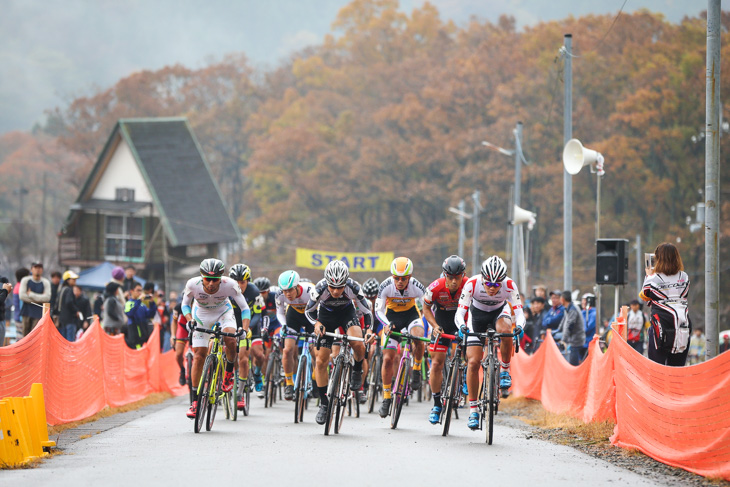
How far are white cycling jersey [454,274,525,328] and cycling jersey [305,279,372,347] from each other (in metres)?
1.24

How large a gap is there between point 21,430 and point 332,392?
330 cm

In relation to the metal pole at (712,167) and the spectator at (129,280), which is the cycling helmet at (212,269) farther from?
the spectator at (129,280)

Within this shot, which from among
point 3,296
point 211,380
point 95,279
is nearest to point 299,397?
point 211,380

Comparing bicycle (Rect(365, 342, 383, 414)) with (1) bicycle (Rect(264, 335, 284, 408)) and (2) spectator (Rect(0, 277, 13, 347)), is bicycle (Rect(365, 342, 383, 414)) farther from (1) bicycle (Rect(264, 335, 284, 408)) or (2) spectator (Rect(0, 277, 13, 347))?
(2) spectator (Rect(0, 277, 13, 347))

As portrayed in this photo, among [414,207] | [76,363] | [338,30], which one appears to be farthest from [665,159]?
[76,363]

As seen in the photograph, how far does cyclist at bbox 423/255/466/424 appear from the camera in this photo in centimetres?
1156

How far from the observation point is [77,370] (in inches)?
550

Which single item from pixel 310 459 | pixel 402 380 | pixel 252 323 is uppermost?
pixel 252 323

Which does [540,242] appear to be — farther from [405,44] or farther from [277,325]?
[277,325]

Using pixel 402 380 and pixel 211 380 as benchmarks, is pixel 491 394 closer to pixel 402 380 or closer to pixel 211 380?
pixel 402 380

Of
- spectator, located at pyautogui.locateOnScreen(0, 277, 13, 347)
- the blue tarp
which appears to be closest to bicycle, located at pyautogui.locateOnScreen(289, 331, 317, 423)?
spectator, located at pyautogui.locateOnScreen(0, 277, 13, 347)

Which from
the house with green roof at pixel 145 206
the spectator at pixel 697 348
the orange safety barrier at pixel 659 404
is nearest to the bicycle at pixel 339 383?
the orange safety barrier at pixel 659 404

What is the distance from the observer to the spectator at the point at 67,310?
19.1 m

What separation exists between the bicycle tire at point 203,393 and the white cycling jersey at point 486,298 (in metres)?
2.71
